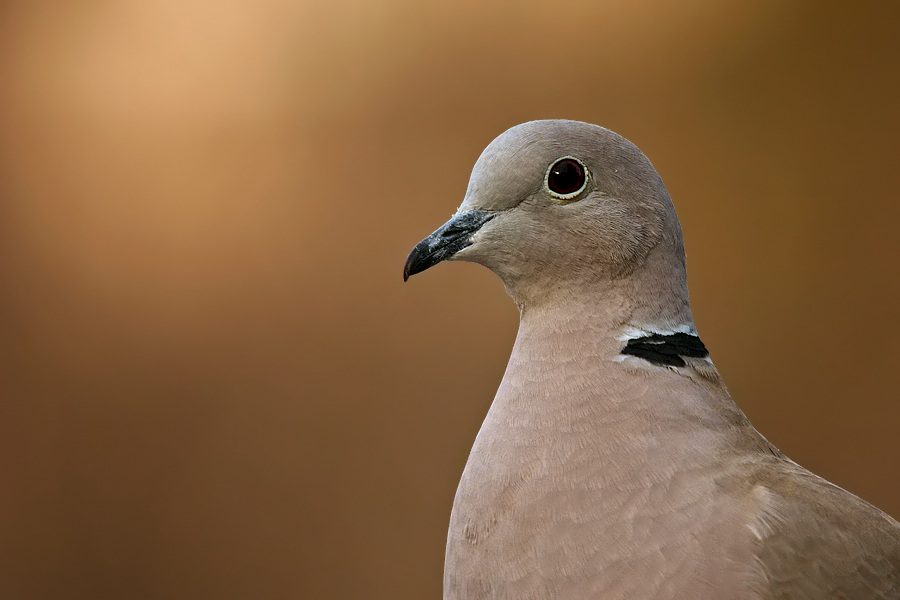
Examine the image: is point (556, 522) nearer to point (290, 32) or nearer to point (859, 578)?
point (859, 578)

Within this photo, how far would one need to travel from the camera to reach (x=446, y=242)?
1.14 metres

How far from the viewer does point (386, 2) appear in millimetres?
3357

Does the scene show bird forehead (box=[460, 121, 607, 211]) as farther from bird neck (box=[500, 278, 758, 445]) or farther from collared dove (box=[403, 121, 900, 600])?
bird neck (box=[500, 278, 758, 445])

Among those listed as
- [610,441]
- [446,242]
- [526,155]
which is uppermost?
[526,155]

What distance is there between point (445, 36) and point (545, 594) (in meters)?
2.78

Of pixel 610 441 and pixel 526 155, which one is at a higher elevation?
pixel 526 155

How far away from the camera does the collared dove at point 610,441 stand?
36.9 inches

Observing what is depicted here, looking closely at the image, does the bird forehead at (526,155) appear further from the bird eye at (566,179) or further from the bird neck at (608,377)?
the bird neck at (608,377)

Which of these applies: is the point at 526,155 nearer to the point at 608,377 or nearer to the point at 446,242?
the point at 446,242

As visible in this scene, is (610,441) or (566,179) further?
(566,179)

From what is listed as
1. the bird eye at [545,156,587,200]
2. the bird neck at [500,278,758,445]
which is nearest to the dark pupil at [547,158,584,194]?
the bird eye at [545,156,587,200]

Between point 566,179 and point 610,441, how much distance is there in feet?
1.20

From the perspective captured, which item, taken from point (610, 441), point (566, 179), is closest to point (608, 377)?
point (610, 441)

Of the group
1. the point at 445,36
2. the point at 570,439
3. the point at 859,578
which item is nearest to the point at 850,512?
the point at 859,578
